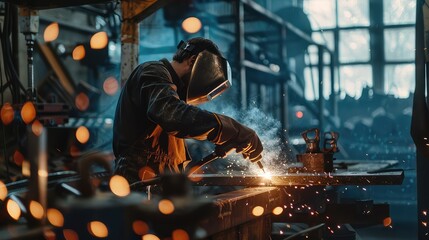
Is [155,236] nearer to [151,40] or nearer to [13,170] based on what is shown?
[13,170]

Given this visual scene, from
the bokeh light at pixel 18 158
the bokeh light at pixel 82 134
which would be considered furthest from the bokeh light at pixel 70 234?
the bokeh light at pixel 82 134

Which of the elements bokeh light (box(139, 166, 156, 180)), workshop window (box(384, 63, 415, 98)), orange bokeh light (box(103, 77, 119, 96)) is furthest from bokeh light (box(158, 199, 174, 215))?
workshop window (box(384, 63, 415, 98))

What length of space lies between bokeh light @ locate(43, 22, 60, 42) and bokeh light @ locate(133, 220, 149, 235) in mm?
6654

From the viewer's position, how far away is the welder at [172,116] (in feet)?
9.80

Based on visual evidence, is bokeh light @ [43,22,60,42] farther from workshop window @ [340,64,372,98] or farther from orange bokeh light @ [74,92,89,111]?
workshop window @ [340,64,372,98]

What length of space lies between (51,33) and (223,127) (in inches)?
234

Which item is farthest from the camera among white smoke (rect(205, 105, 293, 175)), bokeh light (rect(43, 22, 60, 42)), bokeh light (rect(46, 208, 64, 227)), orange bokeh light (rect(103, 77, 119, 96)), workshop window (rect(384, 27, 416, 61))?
workshop window (rect(384, 27, 416, 61))

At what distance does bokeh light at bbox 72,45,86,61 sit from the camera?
8.70 meters

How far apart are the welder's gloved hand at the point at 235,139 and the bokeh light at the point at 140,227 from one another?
40.1 inches

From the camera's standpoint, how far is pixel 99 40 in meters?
8.98

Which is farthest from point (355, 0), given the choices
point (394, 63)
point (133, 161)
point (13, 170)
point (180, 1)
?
point (133, 161)

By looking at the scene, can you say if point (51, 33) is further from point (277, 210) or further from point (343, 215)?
point (343, 215)

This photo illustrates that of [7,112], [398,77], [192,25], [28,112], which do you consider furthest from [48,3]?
[398,77]

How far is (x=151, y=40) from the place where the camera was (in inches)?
371
